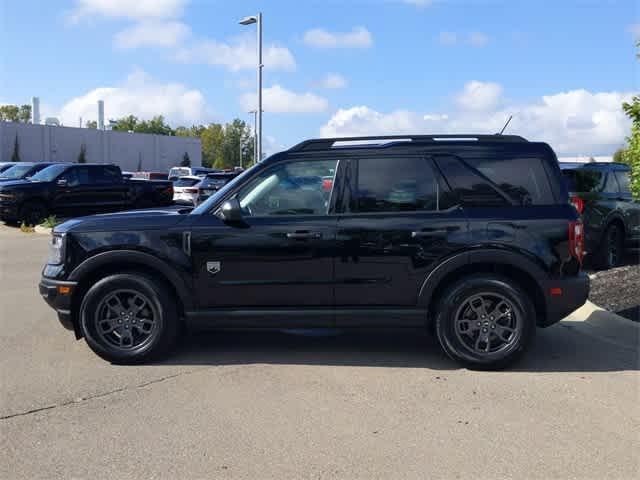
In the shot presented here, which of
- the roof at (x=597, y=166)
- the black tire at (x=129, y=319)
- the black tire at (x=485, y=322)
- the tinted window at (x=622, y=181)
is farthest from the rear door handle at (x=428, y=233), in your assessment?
the tinted window at (x=622, y=181)

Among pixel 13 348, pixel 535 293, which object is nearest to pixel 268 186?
pixel 535 293

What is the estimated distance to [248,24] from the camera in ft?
92.0

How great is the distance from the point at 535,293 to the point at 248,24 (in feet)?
81.8

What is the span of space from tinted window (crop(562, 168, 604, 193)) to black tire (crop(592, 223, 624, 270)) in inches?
27.0

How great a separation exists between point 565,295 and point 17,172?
20.7 metres

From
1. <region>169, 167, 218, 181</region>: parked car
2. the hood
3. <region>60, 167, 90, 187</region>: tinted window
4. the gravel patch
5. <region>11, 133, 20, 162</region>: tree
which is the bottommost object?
the gravel patch

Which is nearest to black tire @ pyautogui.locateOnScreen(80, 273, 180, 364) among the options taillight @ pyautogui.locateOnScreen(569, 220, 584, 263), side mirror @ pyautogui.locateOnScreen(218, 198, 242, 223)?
side mirror @ pyautogui.locateOnScreen(218, 198, 242, 223)

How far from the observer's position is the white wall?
57094mm

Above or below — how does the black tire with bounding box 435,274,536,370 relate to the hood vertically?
below

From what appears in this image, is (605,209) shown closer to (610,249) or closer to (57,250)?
(610,249)

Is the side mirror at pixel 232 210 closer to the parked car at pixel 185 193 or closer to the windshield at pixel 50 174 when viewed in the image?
the windshield at pixel 50 174

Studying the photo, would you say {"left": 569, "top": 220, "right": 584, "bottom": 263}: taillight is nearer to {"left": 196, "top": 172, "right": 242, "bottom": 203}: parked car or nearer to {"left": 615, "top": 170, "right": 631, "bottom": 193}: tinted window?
{"left": 615, "top": 170, "right": 631, "bottom": 193}: tinted window

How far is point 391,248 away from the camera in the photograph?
17.8ft

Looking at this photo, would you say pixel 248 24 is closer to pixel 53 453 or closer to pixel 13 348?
pixel 13 348
